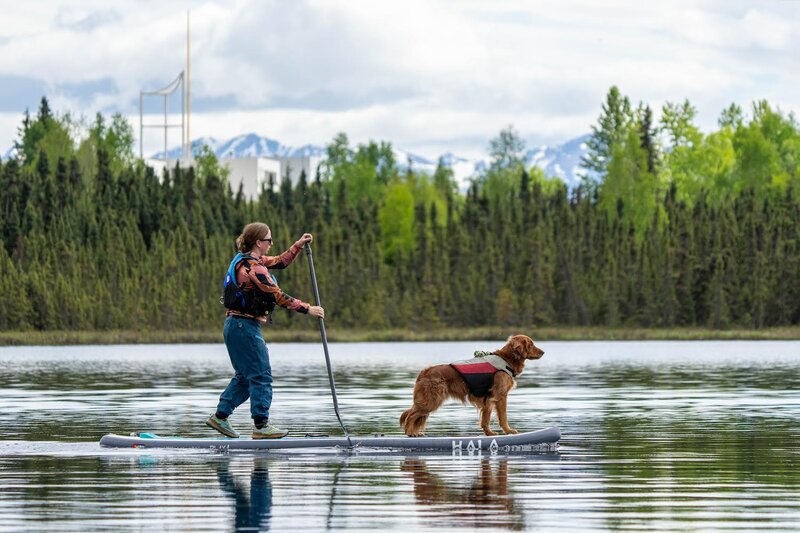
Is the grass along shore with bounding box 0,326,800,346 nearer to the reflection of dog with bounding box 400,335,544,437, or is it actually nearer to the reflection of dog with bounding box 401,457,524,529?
the reflection of dog with bounding box 400,335,544,437

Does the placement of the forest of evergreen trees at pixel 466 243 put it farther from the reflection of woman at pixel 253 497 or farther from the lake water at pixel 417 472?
the reflection of woman at pixel 253 497

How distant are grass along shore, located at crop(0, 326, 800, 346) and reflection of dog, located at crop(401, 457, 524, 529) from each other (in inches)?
3603

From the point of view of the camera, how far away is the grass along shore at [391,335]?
368 ft

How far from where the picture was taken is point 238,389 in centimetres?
1931

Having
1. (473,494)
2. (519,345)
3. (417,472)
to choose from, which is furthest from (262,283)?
(473,494)

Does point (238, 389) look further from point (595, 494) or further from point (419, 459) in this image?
point (595, 494)

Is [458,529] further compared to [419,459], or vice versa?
[419,459]

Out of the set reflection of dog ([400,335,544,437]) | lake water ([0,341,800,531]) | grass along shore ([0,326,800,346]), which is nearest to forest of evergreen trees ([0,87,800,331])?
grass along shore ([0,326,800,346])

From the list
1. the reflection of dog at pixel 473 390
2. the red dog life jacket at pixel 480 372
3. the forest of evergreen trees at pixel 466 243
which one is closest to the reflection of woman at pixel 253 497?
the reflection of dog at pixel 473 390

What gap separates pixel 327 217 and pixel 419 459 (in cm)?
13412

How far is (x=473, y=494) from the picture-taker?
14.9 metres

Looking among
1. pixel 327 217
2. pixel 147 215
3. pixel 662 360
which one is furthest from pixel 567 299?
pixel 662 360

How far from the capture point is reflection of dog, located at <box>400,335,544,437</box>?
19.4m

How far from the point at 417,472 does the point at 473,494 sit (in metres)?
2.20
